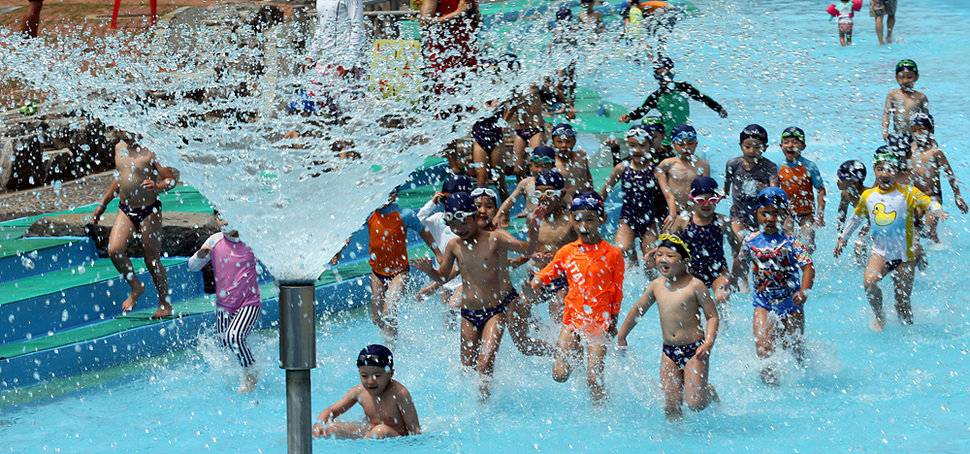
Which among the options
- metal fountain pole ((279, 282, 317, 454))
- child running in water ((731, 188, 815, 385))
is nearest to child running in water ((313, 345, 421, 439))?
metal fountain pole ((279, 282, 317, 454))

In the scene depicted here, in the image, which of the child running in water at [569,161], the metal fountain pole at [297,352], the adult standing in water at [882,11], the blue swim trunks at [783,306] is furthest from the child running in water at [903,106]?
the adult standing in water at [882,11]

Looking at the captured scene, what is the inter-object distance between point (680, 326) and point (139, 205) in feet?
13.3

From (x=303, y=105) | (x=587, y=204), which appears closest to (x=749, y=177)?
(x=587, y=204)

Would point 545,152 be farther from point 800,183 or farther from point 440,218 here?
point 800,183

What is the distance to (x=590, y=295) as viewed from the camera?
19.7 ft

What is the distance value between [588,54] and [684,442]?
1051 cm

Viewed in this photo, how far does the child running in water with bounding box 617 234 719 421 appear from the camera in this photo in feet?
18.4

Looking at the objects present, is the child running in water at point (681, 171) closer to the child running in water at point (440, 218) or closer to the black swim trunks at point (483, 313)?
the child running in water at point (440, 218)

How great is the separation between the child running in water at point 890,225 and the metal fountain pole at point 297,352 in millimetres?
5072

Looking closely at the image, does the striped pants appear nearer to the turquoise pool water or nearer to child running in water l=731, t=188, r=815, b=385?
the turquoise pool water

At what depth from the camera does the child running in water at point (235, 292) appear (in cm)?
641

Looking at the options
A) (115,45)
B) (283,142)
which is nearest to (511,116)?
(283,142)

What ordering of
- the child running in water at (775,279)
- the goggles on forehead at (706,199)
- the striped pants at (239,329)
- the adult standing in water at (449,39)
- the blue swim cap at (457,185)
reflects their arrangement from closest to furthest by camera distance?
the child running in water at (775,279) → the striped pants at (239,329) → the goggles on forehead at (706,199) → the blue swim cap at (457,185) → the adult standing in water at (449,39)

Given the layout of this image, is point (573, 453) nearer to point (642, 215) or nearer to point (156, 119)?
point (642, 215)
